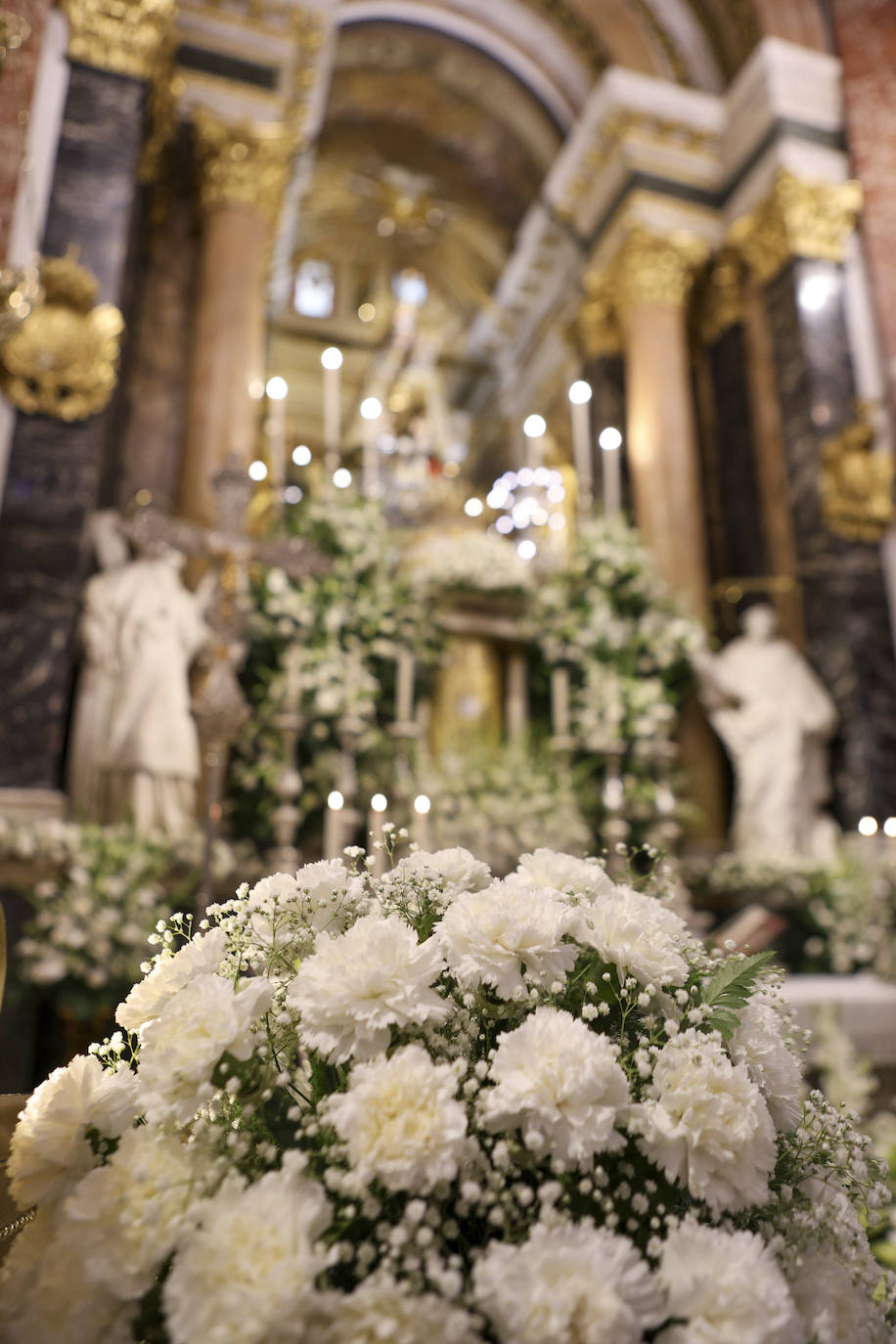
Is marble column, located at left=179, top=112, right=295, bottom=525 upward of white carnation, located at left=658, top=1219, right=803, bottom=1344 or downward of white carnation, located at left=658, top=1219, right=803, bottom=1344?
upward

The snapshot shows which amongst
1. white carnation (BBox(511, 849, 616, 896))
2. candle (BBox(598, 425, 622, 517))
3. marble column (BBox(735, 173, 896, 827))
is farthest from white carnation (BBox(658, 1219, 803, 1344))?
marble column (BBox(735, 173, 896, 827))

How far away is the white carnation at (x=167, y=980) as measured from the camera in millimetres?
1201

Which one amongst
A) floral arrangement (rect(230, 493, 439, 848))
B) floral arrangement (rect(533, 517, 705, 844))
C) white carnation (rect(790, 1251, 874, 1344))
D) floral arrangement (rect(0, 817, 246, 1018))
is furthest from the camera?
floral arrangement (rect(533, 517, 705, 844))

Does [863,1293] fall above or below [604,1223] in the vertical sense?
below

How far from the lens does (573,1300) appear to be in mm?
834

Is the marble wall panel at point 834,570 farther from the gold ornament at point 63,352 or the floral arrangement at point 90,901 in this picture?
the gold ornament at point 63,352

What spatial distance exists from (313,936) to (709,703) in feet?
21.3

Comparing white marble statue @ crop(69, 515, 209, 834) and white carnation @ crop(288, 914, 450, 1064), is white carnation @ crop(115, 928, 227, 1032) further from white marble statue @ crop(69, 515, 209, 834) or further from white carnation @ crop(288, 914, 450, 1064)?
white marble statue @ crop(69, 515, 209, 834)

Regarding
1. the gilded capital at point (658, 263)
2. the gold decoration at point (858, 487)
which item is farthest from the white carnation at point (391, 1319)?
the gilded capital at point (658, 263)

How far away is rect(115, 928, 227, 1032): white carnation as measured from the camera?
1.20 meters

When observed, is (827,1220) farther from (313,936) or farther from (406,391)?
(406,391)

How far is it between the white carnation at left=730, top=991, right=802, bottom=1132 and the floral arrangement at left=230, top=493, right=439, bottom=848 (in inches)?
165

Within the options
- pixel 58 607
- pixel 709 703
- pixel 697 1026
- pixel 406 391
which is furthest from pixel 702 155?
pixel 697 1026

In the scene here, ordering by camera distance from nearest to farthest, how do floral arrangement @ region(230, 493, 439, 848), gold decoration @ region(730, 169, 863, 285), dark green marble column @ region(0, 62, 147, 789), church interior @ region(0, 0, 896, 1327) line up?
1. church interior @ region(0, 0, 896, 1327)
2. dark green marble column @ region(0, 62, 147, 789)
3. floral arrangement @ region(230, 493, 439, 848)
4. gold decoration @ region(730, 169, 863, 285)
